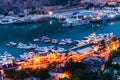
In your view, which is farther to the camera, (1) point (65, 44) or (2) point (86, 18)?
(2) point (86, 18)

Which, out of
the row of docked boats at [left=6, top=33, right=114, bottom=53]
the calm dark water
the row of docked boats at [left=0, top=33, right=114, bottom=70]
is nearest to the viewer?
the row of docked boats at [left=0, top=33, right=114, bottom=70]

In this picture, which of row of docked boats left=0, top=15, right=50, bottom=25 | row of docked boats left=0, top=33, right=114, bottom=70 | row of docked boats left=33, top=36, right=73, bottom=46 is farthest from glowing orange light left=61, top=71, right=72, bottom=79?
row of docked boats left=0, top=15, right=50, bottom=25

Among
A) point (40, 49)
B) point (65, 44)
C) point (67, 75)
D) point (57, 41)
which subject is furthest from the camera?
point (57, 41)

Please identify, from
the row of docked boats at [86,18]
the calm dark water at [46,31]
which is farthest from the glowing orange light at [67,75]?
the row of docked boats at [86,18]

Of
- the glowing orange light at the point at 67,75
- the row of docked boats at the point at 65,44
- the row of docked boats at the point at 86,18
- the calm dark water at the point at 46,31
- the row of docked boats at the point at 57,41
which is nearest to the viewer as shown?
the glowing orange light at the point at 67,75

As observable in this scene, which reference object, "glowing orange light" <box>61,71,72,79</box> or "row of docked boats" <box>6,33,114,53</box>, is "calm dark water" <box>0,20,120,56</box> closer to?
"row of docked boats" <box>6,33,114,53</box>

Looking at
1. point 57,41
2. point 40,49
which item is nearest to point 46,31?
point 57,41

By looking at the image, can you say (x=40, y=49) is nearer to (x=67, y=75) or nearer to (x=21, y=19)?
(x=67, y=75)

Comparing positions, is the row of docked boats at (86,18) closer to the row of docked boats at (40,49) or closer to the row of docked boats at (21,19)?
the row of docked boats at (21,19)
